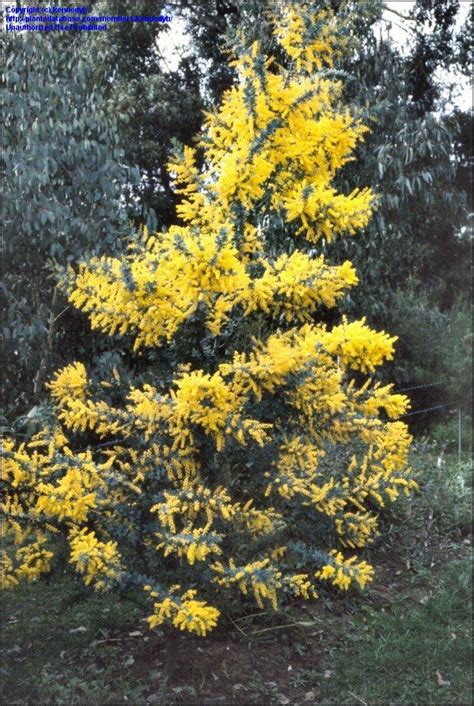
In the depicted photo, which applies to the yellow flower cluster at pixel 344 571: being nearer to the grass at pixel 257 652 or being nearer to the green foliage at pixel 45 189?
the grass at pixel 257 652

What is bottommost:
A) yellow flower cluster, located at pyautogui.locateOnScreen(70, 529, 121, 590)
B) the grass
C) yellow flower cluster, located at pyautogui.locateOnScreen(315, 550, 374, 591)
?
the grass

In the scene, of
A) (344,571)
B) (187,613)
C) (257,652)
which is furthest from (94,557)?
(257,652)

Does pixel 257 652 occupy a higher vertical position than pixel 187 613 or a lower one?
lower

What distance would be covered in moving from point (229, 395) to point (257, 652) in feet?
4.99

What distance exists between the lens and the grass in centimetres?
365

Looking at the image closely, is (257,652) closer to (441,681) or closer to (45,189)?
(441,681)

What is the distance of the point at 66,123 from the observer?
17.7 ft

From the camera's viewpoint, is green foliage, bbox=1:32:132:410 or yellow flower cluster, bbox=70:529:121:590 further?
green foliage, bbox=1:32:132:410

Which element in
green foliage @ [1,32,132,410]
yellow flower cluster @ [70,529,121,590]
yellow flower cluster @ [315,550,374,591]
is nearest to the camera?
yellow flower cluster @ [70,529,121,590]

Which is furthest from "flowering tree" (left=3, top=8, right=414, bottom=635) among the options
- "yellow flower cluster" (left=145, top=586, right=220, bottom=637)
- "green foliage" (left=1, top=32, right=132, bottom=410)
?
"green foliage" (left=1, top=32, right=132, bottom=410)

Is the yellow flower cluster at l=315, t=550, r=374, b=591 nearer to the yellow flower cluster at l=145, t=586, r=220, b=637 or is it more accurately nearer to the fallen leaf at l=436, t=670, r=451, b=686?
the yellow flower cluster at l=145, t=586, r=220, b=637

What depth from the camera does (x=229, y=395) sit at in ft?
10.3

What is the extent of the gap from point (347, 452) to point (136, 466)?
54.0 inches

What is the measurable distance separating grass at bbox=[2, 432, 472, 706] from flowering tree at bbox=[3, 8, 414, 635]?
1.18 ft
